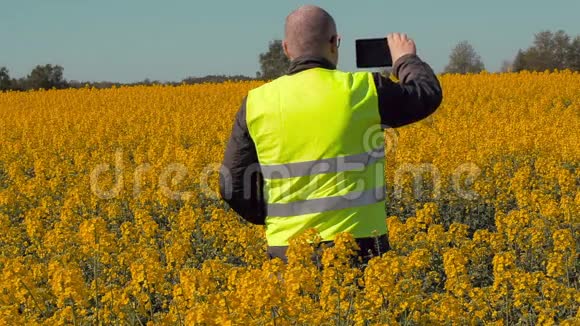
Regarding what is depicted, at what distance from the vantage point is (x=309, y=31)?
3428 millimetres

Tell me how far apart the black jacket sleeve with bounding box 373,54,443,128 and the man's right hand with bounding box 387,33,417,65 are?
11 centimetres

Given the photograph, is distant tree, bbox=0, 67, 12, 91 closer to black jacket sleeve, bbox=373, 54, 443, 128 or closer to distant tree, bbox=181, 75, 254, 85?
distant tree, bbox=181, 75, 254, 85

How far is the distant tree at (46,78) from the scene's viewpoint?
46500 millimetres

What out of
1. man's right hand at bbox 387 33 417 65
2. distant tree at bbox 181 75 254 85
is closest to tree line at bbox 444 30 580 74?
distant tree at bbox 181 75 254 85

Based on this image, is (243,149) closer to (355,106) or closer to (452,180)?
(355,106)

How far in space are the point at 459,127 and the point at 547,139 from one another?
11.3 feet

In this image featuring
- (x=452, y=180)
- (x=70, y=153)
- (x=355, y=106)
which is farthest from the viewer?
(x=70, y=153)

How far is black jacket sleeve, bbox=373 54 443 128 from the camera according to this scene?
138 inches

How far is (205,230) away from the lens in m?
7.56

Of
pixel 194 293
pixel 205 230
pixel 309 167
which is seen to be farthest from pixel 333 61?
pixel 205 230

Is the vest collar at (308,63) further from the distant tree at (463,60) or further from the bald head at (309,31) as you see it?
the distant tree at (463,60)

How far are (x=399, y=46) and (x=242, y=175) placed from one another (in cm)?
91

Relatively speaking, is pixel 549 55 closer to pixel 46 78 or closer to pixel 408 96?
pixel 46 78

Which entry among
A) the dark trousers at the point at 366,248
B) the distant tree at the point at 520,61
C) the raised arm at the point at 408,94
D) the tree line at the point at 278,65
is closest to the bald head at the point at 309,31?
the raised arm at the point at 408,94
